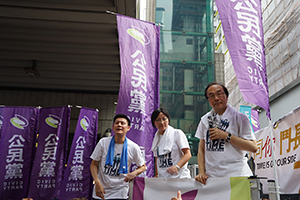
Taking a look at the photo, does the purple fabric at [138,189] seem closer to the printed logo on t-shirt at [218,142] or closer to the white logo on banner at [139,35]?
the printed logo on t-shirt at [218,142]

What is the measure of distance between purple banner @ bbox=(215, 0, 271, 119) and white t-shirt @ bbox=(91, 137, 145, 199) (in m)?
1.49

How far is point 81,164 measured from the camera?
6.27m

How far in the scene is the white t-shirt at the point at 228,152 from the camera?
224 centimetres

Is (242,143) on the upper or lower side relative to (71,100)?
lower

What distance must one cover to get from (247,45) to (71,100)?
40.5 feet

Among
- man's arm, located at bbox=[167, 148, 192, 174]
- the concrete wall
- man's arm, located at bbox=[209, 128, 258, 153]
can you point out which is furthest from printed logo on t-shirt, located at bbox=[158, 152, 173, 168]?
the concrete wall

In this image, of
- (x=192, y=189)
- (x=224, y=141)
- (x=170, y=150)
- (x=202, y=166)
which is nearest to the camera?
(x=224, y=141)

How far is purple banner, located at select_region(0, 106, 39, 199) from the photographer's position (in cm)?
588

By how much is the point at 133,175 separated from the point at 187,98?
175 inches

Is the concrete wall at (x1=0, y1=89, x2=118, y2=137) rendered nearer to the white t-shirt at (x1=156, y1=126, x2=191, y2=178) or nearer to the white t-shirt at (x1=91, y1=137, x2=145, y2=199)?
the white t-shirt at (x1=91, y1=137, x2=145, y2=199)

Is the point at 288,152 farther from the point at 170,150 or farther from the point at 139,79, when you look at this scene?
the point at 139,79

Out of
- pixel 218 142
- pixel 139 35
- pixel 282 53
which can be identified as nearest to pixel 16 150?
pixel 139 35

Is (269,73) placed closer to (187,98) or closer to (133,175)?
(187,98)

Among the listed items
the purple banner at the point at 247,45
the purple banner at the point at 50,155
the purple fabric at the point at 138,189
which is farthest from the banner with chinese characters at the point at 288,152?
the purple banner at the point at 50,155
